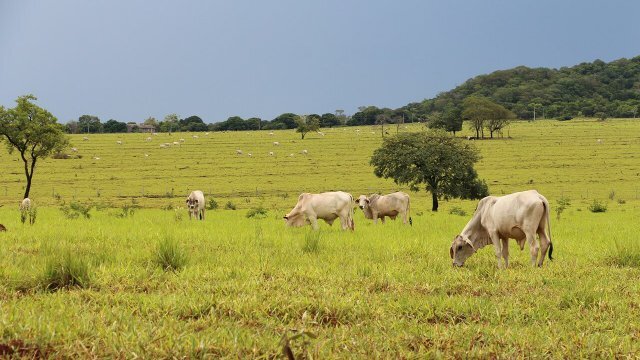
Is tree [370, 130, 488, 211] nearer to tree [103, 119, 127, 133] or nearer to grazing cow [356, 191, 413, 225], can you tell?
grazing cow [356, 191, 413, 225]

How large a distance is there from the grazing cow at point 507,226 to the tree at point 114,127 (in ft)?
462

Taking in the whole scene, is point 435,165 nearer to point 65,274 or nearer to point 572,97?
point 65,274

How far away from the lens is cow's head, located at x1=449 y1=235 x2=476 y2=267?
424 inches

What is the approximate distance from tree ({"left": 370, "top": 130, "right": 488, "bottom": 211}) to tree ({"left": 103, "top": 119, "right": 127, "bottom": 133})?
113 metres

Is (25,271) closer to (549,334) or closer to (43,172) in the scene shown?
(549,334)

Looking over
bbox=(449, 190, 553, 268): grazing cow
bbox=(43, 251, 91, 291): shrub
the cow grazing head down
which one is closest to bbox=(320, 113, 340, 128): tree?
the cow grazing head down

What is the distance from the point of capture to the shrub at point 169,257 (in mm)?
8977

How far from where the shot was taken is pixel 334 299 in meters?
6.32

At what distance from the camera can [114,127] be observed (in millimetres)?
142500

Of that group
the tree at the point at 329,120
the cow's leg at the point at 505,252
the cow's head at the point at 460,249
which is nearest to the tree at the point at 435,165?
the cow's leg at the point at 505,252

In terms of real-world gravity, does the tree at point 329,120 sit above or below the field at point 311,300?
above

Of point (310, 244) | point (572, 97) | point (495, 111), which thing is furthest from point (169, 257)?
point (572, 97)

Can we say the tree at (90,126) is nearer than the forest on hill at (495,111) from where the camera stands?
No

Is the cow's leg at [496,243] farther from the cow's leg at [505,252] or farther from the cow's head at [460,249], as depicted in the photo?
the cow's head at [460,249]
